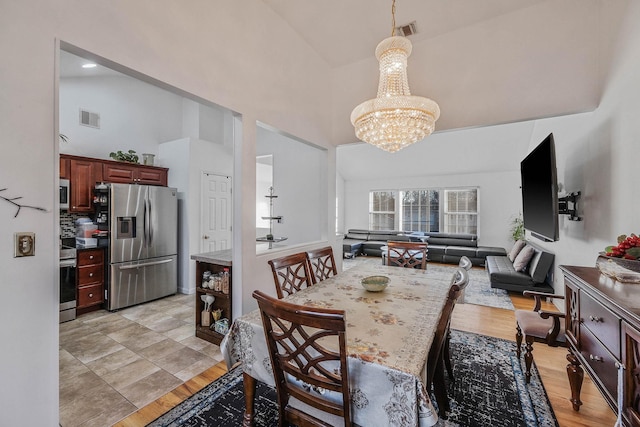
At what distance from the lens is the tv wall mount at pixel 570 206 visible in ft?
9.80

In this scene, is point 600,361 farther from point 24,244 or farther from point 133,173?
point 133,173

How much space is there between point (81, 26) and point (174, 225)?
3197 millimetres

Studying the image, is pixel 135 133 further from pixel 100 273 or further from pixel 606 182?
pixel 606 182

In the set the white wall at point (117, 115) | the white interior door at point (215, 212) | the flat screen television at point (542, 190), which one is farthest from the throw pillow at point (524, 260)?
the white wall at point (117, 115)

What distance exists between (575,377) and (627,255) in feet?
2.95

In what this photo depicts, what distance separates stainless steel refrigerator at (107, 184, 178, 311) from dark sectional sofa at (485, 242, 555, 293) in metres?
5.20

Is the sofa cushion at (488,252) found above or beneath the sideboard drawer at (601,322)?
beneath

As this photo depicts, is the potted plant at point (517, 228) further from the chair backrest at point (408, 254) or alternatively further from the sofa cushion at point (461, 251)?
the chair backrest at point (408, 254)

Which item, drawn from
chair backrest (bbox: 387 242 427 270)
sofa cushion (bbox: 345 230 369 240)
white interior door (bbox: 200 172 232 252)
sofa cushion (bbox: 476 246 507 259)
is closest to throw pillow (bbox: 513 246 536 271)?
sofa cushion (bbox: 476 246 507 259)

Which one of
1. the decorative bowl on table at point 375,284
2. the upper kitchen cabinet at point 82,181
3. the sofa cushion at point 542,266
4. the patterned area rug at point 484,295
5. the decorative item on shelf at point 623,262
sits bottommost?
the patterned area rug at point 484,295

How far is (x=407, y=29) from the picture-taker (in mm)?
3191

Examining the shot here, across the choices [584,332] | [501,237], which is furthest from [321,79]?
[501,237]

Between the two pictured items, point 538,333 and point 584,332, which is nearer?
point 584,332

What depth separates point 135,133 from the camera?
184 inches
